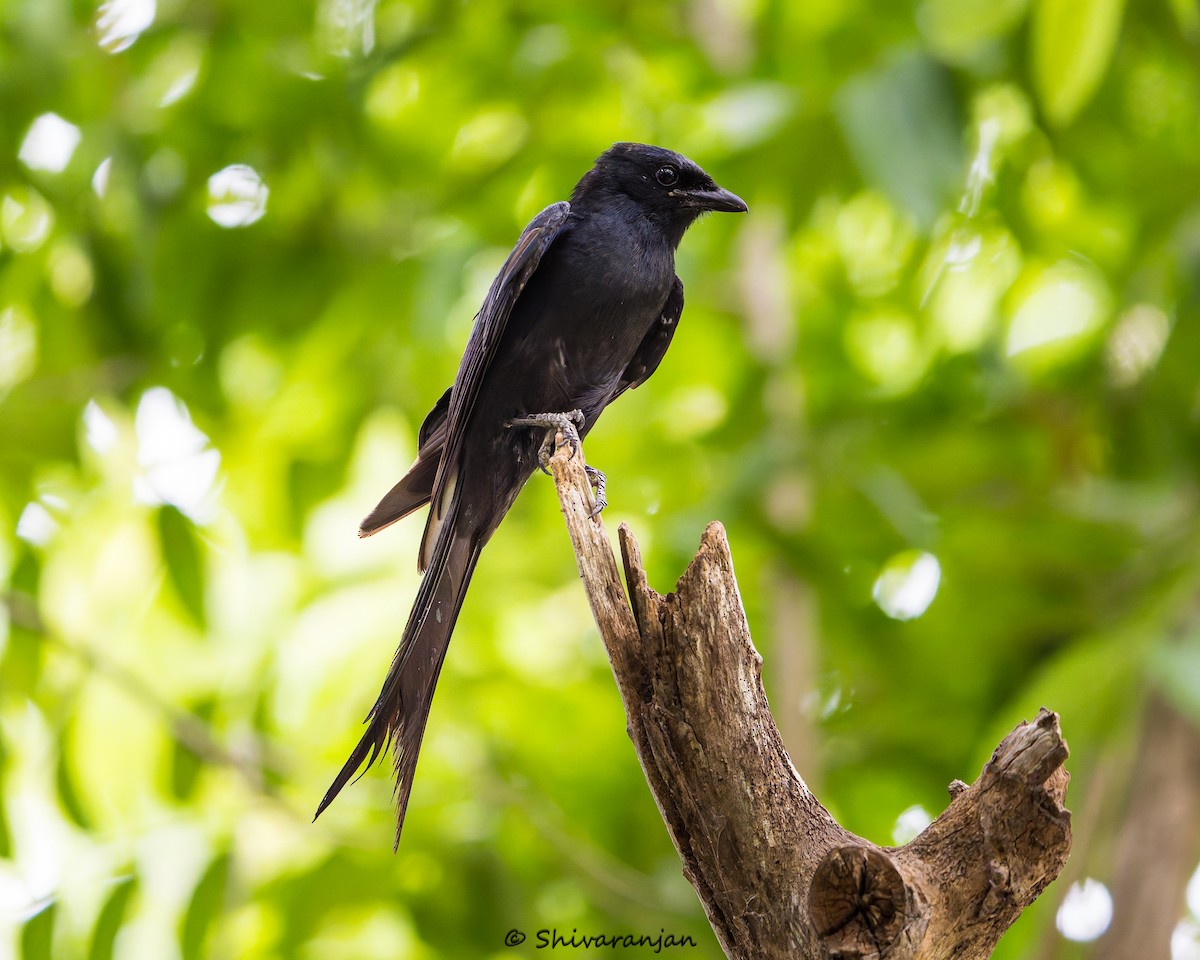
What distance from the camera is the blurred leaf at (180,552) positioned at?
4535mm

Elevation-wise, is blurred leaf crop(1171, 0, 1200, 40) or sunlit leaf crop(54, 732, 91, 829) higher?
blurred leaf crop(1171, 0, 1200, 40)

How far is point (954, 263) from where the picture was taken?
5.25m

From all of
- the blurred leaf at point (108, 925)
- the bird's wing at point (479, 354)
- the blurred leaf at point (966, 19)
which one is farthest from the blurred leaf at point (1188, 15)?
the blurred leaf at point (108, 925)

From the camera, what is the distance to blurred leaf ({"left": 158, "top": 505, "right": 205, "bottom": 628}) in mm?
4535

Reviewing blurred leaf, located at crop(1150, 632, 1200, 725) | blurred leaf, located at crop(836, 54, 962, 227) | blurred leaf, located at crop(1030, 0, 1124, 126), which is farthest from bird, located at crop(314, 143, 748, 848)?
blurred leaf, located at crop(1150, 632, 1200, 725)

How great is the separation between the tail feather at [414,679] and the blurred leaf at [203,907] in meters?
1.44

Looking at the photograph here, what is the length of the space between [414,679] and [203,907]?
1.70m

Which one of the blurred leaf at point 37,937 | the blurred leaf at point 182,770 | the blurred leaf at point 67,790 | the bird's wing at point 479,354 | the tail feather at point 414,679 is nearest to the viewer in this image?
the tail feather at point 414,679

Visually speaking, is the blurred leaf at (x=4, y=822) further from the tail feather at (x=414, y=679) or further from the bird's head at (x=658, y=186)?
the bird's head at (x=658, y=186)

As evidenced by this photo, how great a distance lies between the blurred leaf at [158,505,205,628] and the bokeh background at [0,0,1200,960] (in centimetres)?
1

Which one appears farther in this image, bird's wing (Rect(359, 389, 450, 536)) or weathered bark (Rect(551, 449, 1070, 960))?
bird's wing (Rect(359, 389, 450, 536))

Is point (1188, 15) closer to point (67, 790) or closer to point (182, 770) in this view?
point (182, 770)

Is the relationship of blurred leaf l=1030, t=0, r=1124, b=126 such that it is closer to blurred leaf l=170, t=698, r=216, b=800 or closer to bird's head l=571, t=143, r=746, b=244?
bird's head l=571, t=143, r=746, b=244

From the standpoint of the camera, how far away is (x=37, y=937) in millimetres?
3645
